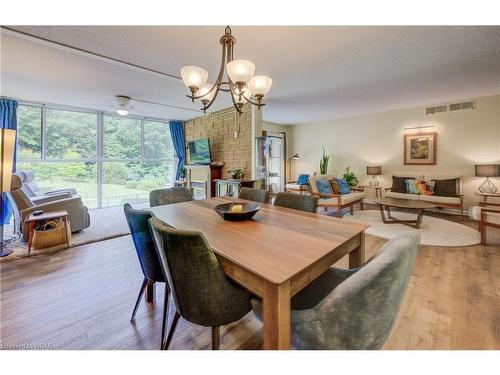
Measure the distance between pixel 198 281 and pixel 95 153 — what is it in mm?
5588

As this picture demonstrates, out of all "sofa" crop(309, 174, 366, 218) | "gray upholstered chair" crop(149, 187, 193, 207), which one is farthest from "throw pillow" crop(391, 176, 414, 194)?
"gray upholstered chair" crop(149, 187, 193, 207)

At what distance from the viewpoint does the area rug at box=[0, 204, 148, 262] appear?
2.71m

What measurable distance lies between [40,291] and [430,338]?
299cm

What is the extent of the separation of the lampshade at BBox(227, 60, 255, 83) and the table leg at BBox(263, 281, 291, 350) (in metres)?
1.34

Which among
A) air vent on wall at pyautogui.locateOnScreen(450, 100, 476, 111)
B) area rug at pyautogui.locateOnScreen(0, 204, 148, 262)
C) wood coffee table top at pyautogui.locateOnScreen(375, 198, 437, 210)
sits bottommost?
area rug at pyautogui.locateOnScreen(0, 204, 148, 262)

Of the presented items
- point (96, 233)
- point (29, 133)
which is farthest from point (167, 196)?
point (29, 133)

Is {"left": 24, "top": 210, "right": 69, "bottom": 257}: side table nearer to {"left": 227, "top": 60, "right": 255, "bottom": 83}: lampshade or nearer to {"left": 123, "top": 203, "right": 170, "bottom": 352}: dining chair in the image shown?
{"left": 123, "top": 203, "right": 170, "bottom": 352}: dining chair

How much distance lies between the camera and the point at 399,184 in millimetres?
4953

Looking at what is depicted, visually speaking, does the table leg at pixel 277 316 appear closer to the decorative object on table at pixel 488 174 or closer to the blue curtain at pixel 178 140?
the decorative object on table at pixel 488 174

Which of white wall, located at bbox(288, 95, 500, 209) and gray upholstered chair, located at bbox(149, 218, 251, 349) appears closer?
gray upholstered chair, located at bbox(149, 218, 251, 349)

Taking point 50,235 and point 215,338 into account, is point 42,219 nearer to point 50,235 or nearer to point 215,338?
point 50,235

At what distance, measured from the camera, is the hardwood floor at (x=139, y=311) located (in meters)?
1.36
